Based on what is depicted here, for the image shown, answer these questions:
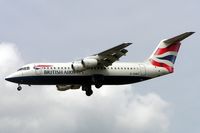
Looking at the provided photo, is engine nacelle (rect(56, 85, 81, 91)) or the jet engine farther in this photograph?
engine nacelle (rect(56, 85, 81, 91))

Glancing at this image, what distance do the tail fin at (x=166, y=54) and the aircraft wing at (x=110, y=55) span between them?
4.56 m

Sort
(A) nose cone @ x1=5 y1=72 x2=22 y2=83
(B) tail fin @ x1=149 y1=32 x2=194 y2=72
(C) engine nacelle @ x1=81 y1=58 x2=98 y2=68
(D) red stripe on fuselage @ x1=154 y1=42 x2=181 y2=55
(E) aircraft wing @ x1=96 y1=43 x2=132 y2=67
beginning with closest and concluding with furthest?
(E) aircraft wing @ x1=96 y1=43 x2=132 y2=67
(C) engine nacelle @ x1=81 y1=58 x2=98 y2=68
(A) nose cone @ x1=5 y1=72 x2=22 y2=83
(B) tail fin @ x1=149 y1=32 x2=194 y2=72
(D) red stripe on fuselage @ x1=154 y1=42 x2=181 y2=55

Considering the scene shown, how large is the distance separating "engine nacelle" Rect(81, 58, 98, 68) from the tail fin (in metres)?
6.25

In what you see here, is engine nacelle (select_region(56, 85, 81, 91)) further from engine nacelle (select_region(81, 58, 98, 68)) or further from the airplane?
engine nacelle (select_region(81, 58, 98, 68))

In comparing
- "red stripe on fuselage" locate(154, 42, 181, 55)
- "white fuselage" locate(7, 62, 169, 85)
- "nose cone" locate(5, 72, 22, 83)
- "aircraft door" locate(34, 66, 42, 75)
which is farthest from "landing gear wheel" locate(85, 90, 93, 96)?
"red stripe on fuselage" locate(154, 42, 181, 55)

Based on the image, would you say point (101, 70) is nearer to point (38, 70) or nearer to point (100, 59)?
point (100, 59)

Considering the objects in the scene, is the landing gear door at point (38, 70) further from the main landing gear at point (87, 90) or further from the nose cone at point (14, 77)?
the main landing gear at point (87, 90)

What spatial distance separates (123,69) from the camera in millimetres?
→ 49594

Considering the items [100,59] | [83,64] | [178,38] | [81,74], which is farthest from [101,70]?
[178,38]

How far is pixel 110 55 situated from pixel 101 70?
202cm

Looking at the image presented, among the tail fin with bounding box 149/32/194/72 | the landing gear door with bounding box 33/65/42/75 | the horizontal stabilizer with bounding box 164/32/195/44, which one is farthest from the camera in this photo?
the tail fin with bounding box 149/32/194/72

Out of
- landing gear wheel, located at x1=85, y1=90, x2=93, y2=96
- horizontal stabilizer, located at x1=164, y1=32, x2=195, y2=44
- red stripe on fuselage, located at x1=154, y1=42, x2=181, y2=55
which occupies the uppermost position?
horizontal stabilizer, located at x1=164, y1=32, x2=195, y2=44

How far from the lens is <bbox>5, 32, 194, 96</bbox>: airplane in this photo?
47.3 m

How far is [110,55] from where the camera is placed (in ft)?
157
